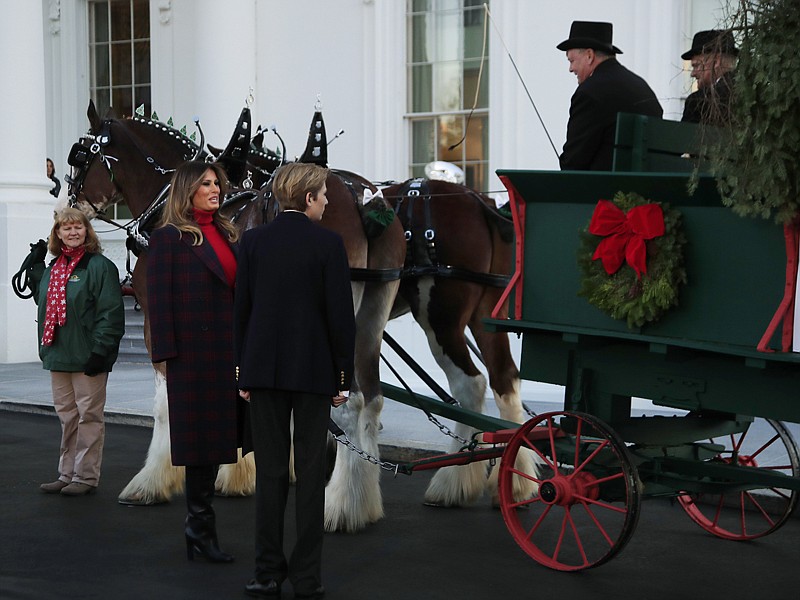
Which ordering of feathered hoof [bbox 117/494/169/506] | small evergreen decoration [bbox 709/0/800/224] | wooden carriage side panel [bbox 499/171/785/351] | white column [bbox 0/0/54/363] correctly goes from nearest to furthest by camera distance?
small evergreen decoration [bbox 709/0/800/224]
wooden carriage side panel [bbox 499/171/785/351]
feathered hoof [bbox 117/494/169/506]
white column [bbox 0/0/54/363]

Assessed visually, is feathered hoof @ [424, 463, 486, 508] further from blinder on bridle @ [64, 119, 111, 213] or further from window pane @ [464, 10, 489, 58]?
window pane @ [464, 10, 489, 58]

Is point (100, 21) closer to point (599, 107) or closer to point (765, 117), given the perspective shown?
point (599, 107)

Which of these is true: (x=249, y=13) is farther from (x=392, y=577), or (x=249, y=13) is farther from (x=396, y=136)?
(x=392, y=577)

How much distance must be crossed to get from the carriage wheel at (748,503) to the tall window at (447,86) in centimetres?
536

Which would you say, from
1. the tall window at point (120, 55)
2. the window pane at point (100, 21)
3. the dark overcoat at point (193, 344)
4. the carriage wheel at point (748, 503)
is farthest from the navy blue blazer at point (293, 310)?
the window pane at point (100, 21)

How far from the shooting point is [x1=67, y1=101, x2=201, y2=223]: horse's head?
23.3 ft

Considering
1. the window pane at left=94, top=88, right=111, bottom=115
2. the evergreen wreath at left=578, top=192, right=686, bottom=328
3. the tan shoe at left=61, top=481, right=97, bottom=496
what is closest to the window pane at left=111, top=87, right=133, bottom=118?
the window pane at left=94, top=88, right=111, bottom=115

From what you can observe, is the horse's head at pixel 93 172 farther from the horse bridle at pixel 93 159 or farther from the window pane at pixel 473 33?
the window pane at pixel 473 33

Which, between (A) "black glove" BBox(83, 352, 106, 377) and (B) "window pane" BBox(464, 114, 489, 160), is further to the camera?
(B) "window pane" BBox(464, 114, 489, 160)

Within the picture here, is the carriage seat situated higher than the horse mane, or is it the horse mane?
the horse mane

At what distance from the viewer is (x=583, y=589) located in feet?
15.5

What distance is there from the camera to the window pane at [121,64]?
1445 centimetres

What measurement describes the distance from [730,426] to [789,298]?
1456 mm

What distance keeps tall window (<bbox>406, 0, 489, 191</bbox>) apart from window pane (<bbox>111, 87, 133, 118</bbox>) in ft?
13.8
